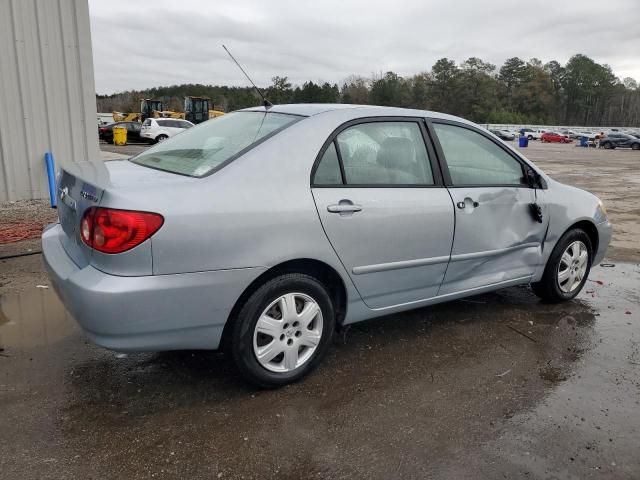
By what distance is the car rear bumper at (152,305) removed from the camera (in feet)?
8.19

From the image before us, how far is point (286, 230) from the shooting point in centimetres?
284

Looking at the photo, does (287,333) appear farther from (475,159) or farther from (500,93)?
(500,93)

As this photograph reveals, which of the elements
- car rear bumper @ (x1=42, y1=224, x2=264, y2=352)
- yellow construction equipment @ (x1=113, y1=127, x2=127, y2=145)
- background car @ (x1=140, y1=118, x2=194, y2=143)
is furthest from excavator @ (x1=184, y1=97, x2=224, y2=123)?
car rear bumper @ (x1=42, y1=224, x2=264, y2=352)

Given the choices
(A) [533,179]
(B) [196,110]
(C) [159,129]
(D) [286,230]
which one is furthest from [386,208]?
(B) [196,110]

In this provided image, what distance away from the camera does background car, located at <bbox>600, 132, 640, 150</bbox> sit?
45312mm

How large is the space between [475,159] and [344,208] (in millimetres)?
1363

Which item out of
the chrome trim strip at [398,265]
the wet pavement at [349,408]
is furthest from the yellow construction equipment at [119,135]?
the chrome trim strip at [398,265]

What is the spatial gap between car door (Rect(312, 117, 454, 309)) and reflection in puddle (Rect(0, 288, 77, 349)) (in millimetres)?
2145

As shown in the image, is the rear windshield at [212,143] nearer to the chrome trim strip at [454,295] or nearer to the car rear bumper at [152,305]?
the car rear bumper at [152,305]

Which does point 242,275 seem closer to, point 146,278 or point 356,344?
point 146,278

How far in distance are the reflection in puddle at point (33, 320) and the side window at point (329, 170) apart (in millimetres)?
2150

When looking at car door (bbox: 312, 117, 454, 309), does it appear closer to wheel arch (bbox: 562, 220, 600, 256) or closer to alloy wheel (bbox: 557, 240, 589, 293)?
alloy wheel (bbox: 557, 240, 589, 293)

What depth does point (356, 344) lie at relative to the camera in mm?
3771

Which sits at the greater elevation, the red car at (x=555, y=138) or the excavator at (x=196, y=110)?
the excavator at (x=196, y=110)
